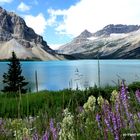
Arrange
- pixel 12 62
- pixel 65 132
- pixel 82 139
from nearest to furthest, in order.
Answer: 1. pixel 65 132
2. pixel 82 139
3. pixel 12 62

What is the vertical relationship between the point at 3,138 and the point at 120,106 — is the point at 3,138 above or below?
below

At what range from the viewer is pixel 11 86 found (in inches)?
1757

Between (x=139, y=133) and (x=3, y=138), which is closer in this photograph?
(x=139, y=133)

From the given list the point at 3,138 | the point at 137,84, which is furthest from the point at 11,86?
the point at 3,138

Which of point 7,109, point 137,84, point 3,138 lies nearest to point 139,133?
point 3,138

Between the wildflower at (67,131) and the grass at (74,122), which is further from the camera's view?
the grass at (74,122)

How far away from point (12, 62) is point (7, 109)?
1368 inches

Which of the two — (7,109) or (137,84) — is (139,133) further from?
(137,84)

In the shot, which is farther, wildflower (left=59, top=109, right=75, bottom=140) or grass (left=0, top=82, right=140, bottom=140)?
grass (left=0, top=82, right=140, bottom=140)

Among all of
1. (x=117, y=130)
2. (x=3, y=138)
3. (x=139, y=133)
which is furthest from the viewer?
(x=3, y=138)

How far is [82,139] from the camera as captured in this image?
174 inches

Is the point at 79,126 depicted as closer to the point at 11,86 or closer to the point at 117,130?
the point at 117,130

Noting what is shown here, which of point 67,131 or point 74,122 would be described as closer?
point 67,131

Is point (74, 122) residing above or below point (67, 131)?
below
